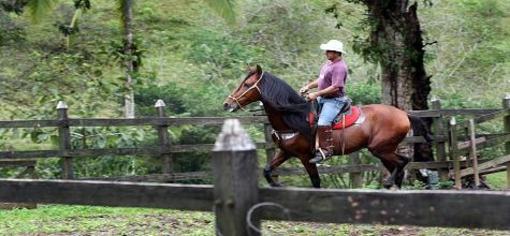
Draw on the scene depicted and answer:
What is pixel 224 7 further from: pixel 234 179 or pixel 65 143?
pixel 234 179

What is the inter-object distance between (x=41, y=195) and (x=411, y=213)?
1.86 meters

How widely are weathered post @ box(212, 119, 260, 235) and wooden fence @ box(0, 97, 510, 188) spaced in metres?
8.21

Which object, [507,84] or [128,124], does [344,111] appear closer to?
[128,124]

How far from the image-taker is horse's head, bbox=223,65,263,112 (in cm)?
914

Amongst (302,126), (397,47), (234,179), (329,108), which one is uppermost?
(397,47)

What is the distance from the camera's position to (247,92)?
360 inches

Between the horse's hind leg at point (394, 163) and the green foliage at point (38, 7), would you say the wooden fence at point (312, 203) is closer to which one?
the horse's hind leg at point (394, 163)

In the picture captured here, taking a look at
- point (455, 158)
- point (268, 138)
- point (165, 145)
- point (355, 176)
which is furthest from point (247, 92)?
point (455, 158)

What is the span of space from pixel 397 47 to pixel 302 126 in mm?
3687

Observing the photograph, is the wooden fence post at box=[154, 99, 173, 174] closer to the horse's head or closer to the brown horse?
the brown horse

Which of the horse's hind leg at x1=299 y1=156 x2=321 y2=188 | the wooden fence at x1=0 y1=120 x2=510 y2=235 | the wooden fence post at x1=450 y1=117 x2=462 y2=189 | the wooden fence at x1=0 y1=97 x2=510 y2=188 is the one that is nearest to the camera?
the wooden fence at x1=0 y1=120 x2=510 y2=235

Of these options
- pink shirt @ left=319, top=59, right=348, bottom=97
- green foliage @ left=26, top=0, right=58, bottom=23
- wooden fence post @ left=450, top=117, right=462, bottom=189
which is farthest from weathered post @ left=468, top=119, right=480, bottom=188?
green foliage @ left=26, top=0, right=58, bottom=23

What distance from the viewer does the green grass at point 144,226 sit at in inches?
285

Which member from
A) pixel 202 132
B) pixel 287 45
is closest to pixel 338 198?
pixel 202 132
